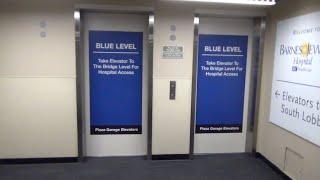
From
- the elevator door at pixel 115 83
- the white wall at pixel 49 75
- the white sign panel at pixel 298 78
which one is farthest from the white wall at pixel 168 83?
the white sign panel at pixel 298 78

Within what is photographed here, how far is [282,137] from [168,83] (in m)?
1.67

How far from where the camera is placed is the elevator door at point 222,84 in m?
4.07

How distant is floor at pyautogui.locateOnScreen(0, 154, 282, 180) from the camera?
11.5 feet

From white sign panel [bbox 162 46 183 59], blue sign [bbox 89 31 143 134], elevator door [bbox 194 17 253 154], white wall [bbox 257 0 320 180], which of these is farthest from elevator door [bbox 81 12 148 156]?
white wall [bbox 257 0 320 180]

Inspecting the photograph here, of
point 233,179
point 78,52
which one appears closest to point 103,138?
point 78,52

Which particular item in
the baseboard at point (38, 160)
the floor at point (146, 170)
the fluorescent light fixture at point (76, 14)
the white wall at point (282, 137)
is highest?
the fluorescent light fixture at point (76, 14)

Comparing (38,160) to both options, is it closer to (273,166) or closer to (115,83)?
(115,83)

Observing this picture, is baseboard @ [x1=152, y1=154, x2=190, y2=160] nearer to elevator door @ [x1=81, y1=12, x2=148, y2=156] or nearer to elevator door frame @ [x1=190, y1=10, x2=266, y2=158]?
elevator door frame @ [x1=190, y1=10, x2=266, y2=158]

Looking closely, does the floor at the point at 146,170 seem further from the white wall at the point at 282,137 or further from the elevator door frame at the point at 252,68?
the elevator door frame at the point at 252,68

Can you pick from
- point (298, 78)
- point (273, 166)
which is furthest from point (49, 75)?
point (273, 166)

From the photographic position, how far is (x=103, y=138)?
4.11 m

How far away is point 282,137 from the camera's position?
3.54 meters

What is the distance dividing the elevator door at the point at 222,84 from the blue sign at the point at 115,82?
3.04 ft

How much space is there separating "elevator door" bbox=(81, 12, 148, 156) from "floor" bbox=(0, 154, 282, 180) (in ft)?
0.91
